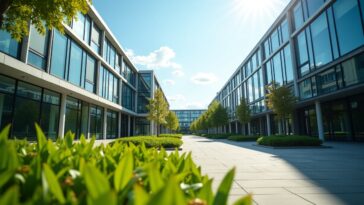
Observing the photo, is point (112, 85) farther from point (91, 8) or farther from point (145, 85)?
point (145, 85)

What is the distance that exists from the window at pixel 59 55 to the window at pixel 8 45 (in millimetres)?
3238

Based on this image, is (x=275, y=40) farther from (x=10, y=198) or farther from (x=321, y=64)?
(x=10, y=198)

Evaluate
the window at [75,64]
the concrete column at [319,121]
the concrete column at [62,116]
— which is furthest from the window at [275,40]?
the concrete column at [62,116]

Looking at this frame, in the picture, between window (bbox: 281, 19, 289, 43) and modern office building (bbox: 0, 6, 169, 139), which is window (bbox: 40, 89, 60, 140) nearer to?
modern office building (bbox: 0, 6, 169, 139)

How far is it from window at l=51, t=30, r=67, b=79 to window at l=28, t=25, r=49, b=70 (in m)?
0.80

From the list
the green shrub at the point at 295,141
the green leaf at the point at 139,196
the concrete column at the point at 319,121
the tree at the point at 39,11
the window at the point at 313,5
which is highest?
the window at the point at 313,5

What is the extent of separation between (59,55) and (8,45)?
478 cm

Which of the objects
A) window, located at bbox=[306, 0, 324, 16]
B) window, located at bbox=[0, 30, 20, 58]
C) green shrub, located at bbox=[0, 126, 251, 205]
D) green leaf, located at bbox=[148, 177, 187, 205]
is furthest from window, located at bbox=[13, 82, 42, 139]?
window, located at bbox=[306, 0, 324, 16]

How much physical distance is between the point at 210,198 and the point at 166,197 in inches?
17.5

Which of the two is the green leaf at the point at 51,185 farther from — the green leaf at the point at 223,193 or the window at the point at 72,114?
the window at the point at 72,114

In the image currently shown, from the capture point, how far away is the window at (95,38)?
77.2 feet

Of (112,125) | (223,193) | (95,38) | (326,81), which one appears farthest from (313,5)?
(112,125)

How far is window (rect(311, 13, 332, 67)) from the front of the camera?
68.0ft

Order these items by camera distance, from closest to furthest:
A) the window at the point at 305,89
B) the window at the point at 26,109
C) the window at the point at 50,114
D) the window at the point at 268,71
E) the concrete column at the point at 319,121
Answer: the window at the point at 26,109
the window at the point at 50,114
the concrete column at the point at 319,121
the window at the point at 305,89
the window at the point at 268,71
